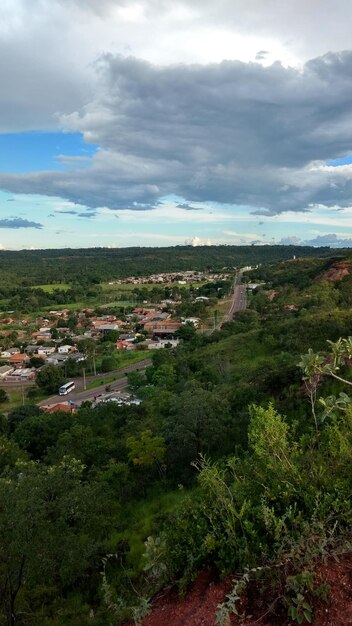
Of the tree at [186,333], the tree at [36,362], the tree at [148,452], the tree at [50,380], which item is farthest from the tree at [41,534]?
the tree at [186,333]

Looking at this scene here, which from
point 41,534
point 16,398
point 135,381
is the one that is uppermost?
point 41,534

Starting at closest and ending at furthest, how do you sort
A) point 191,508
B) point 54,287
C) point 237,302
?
point 191,508 → point 237,302 → point 54,287

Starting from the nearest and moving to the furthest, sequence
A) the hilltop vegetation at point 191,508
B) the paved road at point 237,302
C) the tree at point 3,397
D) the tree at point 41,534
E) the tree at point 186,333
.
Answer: the hilltop vegetation at point 191,508, the tree at point 41,534, the tree at point 3,397, the tree at point 186,333, the paved road at point 237,302

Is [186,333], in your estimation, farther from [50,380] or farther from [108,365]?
[50,380]

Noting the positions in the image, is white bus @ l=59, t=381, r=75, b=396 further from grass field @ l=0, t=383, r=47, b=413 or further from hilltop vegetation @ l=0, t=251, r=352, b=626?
hilltop vegetation @ l=0, t=251, r=352, b=626

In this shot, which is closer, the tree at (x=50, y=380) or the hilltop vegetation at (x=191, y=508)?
the hilltop vegetation at (x=191, y=508)

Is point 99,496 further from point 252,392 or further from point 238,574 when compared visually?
point 252,392

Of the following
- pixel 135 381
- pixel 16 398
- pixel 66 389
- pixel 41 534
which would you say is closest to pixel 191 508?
pixel 41 534

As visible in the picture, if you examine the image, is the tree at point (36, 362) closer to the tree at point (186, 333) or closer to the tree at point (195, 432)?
the tree at point (186, 333)

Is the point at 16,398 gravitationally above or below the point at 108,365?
below
